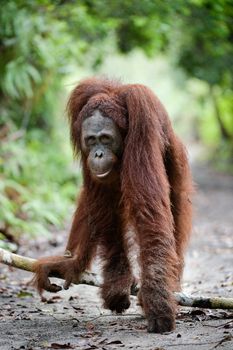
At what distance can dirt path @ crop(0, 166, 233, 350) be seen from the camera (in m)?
3.41

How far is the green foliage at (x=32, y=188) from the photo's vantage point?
789 centimetres

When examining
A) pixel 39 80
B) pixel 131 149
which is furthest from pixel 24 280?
pixel 39 80

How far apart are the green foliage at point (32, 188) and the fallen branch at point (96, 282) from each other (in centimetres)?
291

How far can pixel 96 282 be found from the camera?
14.7 ft

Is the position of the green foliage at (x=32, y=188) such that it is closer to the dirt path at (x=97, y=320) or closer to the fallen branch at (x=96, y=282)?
the dirt path at (x=97, y=320)

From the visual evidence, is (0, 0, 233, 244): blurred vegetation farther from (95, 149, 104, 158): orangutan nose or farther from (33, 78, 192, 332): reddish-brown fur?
(95, 149, 104, 158): orangutan nose

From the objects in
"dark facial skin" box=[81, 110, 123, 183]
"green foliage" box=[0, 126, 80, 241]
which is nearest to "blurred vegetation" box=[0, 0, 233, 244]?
"green foliage" box=[0, 126, 80, 241]

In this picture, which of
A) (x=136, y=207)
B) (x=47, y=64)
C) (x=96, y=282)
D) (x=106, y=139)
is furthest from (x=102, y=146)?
(x=47, y=64)

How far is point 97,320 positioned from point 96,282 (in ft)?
1.23

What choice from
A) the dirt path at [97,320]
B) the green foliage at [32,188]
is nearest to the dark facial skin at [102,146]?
the dirt path at [97,320]

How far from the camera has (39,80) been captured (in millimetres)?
10055

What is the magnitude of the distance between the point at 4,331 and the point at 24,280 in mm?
2100

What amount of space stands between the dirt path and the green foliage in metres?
0.99

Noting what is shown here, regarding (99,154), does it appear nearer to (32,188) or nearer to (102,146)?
(102,146)
